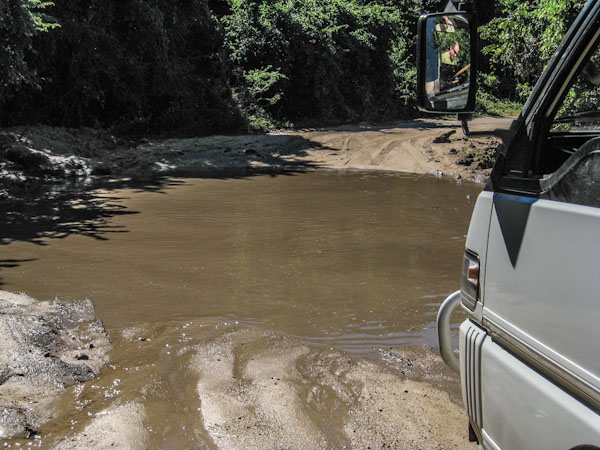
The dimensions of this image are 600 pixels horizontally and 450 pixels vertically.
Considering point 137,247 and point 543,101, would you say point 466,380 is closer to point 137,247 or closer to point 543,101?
point 543,101

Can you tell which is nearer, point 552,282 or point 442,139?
point 552,282

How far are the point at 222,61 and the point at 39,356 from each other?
20116 millimetres

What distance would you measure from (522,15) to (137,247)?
11189 mm

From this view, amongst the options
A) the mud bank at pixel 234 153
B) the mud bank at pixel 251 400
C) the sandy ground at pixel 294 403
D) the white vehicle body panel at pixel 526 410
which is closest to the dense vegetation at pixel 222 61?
the mud bank at pixel 234 153

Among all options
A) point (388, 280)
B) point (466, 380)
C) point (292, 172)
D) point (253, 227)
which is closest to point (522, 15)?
point (292, 172)

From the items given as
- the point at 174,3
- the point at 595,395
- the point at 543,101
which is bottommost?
the point at 595,395

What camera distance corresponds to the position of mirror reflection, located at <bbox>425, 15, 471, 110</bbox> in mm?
2139

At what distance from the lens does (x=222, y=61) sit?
22.4 metres

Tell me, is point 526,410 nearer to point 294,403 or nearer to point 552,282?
point 552,282

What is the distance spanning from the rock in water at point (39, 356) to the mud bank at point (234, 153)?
29.9 feet

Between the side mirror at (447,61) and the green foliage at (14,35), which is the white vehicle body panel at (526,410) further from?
the green foliage at (14,35)

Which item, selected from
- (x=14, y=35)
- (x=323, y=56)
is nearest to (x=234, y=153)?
(x=14, y=35)

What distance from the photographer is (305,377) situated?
375cm

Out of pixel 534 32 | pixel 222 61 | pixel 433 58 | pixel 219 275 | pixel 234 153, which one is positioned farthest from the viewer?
pixel 222 61
